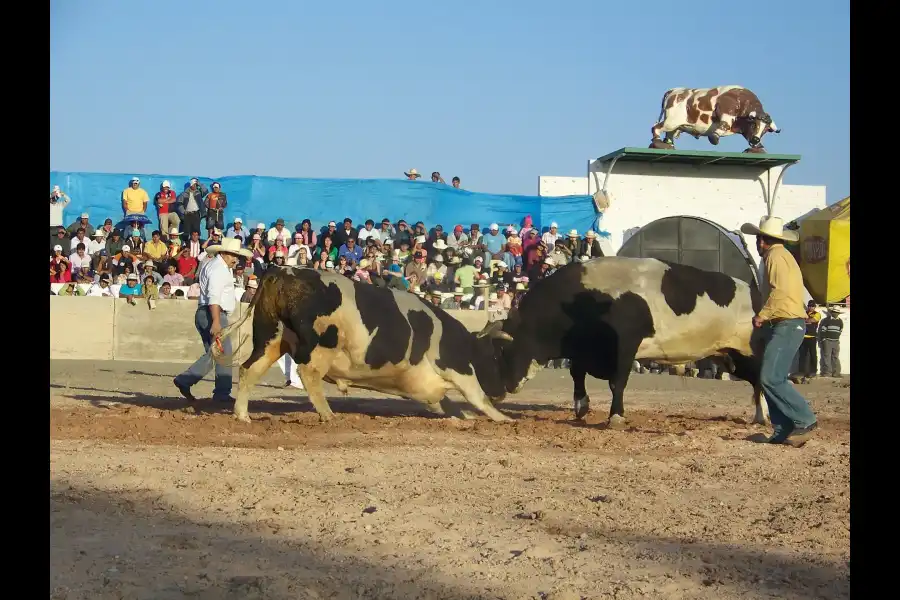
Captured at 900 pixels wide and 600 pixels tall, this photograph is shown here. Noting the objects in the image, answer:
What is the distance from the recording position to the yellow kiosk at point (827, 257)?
21844mm

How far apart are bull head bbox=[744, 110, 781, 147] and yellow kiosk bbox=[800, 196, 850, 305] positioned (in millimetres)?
2501

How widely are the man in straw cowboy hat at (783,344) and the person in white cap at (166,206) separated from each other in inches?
539

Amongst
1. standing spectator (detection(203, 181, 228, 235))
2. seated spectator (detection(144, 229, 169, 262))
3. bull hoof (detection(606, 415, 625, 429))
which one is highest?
standing spectator (detection(203, 181, 228, 235))

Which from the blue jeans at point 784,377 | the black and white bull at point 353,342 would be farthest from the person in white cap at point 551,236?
the blue jeans at point 784,377

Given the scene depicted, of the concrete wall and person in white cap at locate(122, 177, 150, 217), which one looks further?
the concrete wall

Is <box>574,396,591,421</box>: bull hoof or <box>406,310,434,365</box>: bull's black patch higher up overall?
<box>406,310,434,365</box>: bull's black patch

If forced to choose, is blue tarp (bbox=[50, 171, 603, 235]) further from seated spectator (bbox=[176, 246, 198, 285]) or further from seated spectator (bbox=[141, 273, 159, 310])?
seated spectator (bbox=[141, 273, 159, 310])

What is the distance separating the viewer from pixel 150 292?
61.1 feet

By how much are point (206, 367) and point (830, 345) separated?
41.6 ft

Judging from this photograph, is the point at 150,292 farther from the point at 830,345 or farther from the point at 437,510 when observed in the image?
the point at 437,510

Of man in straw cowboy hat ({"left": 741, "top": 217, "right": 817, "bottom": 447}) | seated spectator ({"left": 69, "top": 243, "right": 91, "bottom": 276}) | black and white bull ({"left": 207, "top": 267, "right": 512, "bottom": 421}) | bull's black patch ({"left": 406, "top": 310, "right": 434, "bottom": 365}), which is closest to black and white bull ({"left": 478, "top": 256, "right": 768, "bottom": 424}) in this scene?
black and white bull ({"left": 207, "top": 267, "right": 512, "bottom": 421})

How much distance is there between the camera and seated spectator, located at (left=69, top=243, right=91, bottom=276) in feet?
64.2
